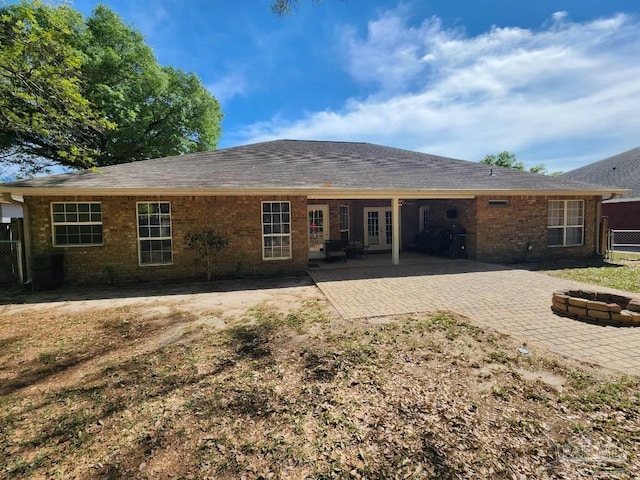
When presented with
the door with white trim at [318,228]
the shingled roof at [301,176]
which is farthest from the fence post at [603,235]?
the door with white trim at [318,228]

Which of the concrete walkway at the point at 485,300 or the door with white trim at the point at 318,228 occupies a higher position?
the door with white trim at the point at 318,228

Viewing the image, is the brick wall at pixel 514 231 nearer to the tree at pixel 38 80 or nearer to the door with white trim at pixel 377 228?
the door with white trim at pixel 377 228

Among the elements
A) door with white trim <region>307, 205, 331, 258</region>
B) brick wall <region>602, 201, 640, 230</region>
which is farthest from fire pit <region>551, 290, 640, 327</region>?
brick wall <region>602, 201, 640, 230</region>

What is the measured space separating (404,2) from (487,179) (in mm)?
7533

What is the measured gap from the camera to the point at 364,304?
6.61m

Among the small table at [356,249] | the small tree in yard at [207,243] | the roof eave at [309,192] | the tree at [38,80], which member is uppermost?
the tree at [38,80]

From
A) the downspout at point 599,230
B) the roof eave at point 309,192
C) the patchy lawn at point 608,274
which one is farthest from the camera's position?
the downspout at point 599,230

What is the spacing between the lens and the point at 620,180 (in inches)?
772

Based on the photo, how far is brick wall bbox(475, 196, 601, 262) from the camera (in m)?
11.9

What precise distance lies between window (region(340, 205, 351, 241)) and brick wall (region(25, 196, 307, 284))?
4321 mm

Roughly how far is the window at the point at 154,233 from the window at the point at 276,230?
2.86 m

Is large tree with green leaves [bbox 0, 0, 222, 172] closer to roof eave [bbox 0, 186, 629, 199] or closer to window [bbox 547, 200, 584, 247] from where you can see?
roof eave [bbox 0, 186, 629, 199]

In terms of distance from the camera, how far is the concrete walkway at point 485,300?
439cm

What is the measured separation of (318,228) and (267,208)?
401cm
